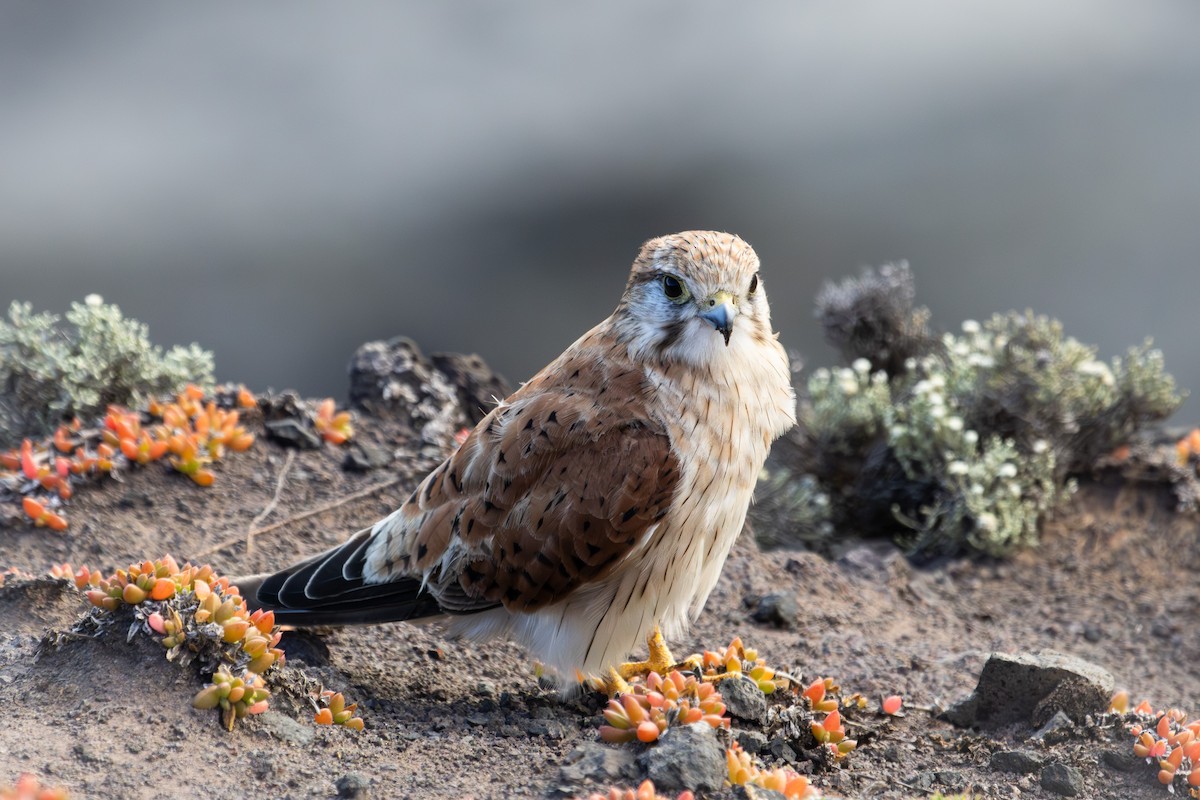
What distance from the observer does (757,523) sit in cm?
593

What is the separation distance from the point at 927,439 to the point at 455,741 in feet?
11.2

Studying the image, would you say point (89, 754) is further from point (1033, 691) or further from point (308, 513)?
point (1033, 691)

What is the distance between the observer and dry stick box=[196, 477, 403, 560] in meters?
4.61

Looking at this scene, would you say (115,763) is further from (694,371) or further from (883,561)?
(883,561)

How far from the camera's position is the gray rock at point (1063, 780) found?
3.27 m

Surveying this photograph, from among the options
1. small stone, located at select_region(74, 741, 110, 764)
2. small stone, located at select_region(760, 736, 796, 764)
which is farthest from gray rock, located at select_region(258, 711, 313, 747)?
small stone, located at select_region(760, 736, 796, 764)

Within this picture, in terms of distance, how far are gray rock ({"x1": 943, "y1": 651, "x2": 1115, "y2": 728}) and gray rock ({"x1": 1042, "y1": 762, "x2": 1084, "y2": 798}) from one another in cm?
39

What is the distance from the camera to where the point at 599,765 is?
9.86 ft

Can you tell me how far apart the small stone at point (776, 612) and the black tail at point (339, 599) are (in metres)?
1.50

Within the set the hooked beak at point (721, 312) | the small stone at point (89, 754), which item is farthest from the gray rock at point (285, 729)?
the hooked beak at point (721, 312)

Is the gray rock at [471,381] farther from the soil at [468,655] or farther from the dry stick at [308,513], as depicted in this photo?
the dry stick at [308,513]

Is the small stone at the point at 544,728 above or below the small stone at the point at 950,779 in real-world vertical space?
below

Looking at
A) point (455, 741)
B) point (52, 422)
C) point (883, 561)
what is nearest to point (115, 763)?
point (455, 741)

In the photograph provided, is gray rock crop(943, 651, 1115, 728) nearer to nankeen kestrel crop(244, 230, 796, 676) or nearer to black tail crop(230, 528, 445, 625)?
nankeen kestrel crop(244, 230, 796, 676)
